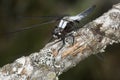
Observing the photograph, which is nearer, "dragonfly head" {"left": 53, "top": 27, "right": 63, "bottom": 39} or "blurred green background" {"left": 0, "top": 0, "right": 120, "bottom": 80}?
"dragonfly head" {"left": 53, "top": 27, "right": 63, "bottom": 39}

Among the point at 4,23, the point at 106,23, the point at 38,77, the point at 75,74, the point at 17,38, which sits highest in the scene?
the point at 4,23

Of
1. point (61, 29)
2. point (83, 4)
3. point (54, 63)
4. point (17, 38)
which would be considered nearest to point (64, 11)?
point (83, 4)

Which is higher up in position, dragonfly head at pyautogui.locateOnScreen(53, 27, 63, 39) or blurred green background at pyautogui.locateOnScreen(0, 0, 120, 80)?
blurred green background at pyautogui.locateOnScreen(0, 0, 120, 80)

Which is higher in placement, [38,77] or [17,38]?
[17,38]

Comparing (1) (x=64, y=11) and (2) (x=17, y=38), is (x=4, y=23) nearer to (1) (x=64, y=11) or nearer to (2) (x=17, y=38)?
(2) (x=17, y=38)

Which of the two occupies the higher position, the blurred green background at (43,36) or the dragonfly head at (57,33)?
the blurred green background at (43,36)

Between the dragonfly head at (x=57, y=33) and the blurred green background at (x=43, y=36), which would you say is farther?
the blurred green background at (x=43, y=36)

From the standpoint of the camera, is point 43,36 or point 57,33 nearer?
point 57,33

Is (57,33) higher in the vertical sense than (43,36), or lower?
lower
